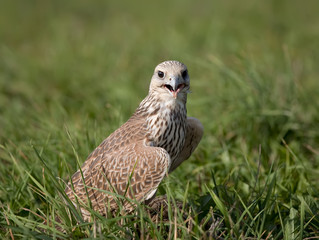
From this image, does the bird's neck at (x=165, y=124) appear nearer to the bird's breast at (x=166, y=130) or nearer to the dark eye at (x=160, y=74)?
the bird's breast at (x=166, y=130)

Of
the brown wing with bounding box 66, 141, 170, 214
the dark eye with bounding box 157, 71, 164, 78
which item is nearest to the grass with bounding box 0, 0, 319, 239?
the brown wing with bounding box 66, 141, 170, 214

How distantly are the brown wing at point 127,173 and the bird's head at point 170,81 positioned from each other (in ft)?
1.39

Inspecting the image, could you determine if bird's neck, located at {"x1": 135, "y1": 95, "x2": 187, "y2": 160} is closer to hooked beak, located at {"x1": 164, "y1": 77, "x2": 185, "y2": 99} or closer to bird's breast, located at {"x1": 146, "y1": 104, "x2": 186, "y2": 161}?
bird's breast, located at {"x1": 146, "y1": 104, "x2": 186, "y2": 161}

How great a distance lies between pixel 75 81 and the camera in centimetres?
711

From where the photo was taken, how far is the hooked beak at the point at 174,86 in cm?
330

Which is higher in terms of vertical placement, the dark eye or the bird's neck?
the dark eye

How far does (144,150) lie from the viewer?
324 centimetres

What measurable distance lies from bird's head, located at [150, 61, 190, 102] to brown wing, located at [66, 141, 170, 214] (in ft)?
1.39

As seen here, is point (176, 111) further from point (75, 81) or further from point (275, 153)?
point (75, 81)

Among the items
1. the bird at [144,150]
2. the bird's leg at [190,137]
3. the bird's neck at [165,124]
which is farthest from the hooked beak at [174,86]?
the bird's leg at [190,137]

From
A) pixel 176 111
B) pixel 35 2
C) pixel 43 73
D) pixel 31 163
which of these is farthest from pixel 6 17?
pixel 176 111

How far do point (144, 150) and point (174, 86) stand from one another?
508mm

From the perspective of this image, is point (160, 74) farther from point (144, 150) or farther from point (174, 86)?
point (144, 150)

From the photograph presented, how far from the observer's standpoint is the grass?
120 inches
